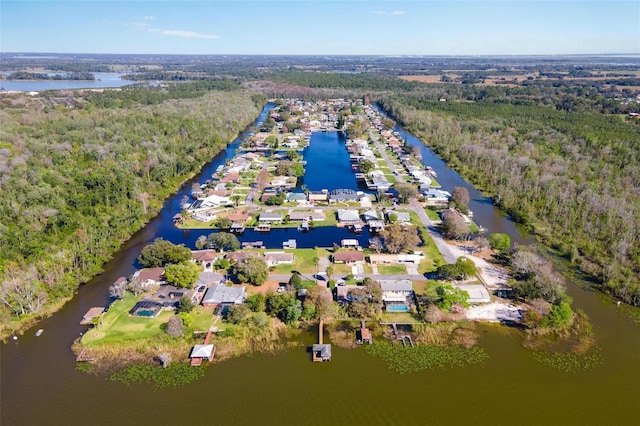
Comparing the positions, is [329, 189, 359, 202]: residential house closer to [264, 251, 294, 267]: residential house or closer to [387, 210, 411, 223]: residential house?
[387, 210, 411, 223]: residential house

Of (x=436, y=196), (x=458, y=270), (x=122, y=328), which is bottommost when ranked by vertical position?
(x=122, y=328)

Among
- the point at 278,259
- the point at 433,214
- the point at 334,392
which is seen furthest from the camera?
the point at 433,214

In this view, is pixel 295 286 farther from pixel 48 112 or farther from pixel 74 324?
pixel 48 112

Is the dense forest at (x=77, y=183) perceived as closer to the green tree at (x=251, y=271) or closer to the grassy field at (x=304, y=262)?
the green tree at (x=251, y=271)

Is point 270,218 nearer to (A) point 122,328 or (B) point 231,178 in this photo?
(B) point 231,178

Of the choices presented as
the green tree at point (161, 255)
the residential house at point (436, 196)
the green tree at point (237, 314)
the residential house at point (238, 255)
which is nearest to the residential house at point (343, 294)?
→ the green tree at point (237, 314)

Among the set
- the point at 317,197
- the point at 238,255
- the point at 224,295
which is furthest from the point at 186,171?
the point at 224,295

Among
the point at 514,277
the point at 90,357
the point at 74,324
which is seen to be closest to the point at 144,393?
the point at 90,357
